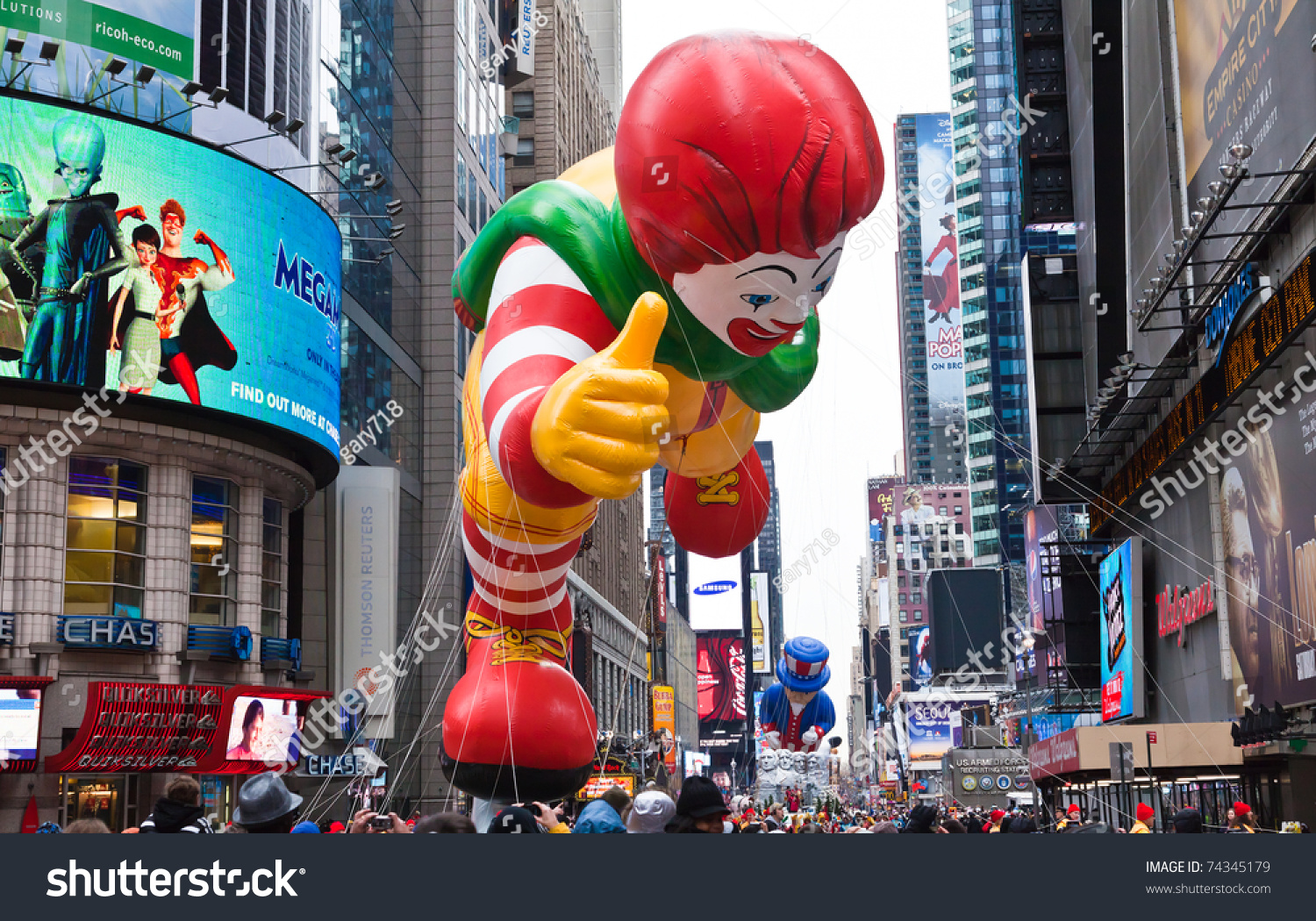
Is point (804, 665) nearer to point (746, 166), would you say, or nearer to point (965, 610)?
point (746, 166)

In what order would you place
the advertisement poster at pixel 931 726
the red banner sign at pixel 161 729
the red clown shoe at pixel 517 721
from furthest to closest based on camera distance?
the advertisement poster at pixel 931 726 < the red banner sign at pixel 161 729 < the red clown shoe at pixel 517 721

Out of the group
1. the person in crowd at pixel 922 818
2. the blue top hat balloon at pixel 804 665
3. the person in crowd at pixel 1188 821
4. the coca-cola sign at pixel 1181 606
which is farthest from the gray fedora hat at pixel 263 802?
the coca-cola sign at pixel 1181 606

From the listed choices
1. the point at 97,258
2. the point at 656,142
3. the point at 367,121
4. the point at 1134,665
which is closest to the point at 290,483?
the point at 97,258

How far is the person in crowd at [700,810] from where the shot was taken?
558cm

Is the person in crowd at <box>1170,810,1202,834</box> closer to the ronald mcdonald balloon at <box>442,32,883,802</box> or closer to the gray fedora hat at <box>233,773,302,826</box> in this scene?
the ronald mcdonald balloon at <box>442,32,883,802</box>

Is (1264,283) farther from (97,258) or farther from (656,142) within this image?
(97,258)

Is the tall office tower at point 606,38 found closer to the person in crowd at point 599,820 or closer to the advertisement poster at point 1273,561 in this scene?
the advertisement poster at point 1273,561

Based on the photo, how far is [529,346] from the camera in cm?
660

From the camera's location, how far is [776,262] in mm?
6266

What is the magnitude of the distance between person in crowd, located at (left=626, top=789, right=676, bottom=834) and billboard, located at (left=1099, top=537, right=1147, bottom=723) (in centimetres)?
2473

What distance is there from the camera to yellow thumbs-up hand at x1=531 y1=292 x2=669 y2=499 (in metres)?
5.72

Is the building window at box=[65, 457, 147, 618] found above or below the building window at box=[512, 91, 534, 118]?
below

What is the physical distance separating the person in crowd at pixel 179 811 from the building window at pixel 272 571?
25463mm

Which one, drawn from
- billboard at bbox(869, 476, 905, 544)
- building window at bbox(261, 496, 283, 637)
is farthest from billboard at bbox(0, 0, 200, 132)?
billboard at bbox(869, 476, 905, 544)
